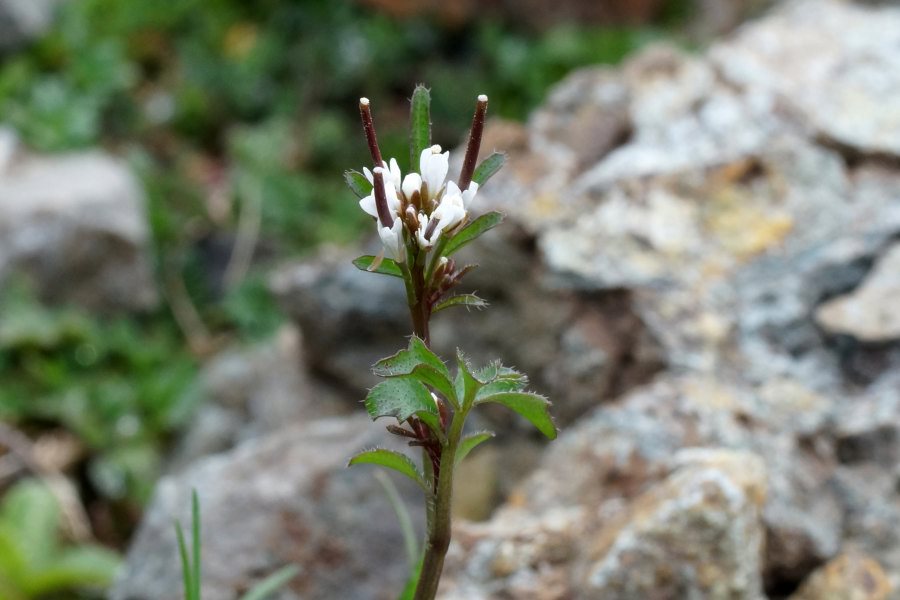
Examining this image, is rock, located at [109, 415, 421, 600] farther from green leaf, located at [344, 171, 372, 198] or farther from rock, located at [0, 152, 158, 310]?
rock, located at [0, 152, 158, 310]

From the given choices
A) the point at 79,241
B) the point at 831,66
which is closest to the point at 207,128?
the point at 79,241

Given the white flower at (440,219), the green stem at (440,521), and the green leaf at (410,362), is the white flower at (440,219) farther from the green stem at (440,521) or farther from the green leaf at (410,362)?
the green stem at (440,521)

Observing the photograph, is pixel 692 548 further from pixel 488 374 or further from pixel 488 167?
pixel 488 167

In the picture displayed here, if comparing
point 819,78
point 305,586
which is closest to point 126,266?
point 305,586

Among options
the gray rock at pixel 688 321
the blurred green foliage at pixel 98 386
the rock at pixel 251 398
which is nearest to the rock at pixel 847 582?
the gray rock at pixel 688 321

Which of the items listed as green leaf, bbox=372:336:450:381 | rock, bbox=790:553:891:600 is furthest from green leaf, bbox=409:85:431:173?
rock, bbox=790:553:891:600

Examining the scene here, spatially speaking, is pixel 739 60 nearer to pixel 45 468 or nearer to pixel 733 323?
pixel 733 323
